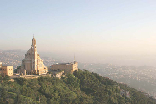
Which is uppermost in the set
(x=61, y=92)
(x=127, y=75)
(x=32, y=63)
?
(x=32, y=63)

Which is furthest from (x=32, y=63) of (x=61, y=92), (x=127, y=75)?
(x=127, y=75)

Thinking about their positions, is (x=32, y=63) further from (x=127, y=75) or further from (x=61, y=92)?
(x=127, y=75)

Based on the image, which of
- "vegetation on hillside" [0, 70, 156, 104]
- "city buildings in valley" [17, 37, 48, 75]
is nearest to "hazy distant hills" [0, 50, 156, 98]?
"vegetation on hillside" [0, 70, 156, 104]

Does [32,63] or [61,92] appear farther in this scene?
[32,63]

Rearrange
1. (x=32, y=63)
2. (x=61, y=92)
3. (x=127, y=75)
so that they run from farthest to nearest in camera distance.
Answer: (x=127, y=75) < (x=32, y=63) < (x=61, y=92)

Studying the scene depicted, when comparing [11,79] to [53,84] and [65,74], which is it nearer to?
[53,84]

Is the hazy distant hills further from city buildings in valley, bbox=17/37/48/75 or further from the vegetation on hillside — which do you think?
city buildings in valley, bbox=17/37/48/75

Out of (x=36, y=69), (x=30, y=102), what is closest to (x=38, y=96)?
(x=30, y=102)

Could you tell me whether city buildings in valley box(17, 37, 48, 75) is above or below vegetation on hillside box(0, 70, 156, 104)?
above
